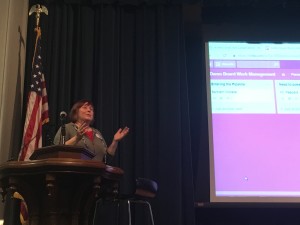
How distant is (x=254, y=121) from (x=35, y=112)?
1.82 meters

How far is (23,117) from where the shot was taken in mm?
4266

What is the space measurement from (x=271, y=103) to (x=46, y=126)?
6.44 ft

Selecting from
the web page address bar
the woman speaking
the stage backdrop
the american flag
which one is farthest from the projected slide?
the american flag

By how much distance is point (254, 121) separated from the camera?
3.90m

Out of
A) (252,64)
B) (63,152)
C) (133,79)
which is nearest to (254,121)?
(252,64)

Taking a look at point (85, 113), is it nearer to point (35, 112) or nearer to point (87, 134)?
point (87, 134)

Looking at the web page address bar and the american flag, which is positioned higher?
the web page address bar

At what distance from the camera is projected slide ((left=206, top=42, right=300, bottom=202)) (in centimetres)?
376

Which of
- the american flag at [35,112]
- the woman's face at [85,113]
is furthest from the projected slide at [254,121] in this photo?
the american flag at [35,112]

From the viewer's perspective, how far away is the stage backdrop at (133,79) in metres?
4.16

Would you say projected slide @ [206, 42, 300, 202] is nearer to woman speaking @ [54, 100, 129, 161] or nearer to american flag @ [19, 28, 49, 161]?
woman speaking @ [54, 100, 129, 161]

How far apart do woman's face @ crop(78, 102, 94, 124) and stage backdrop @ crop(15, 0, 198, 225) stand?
62cm

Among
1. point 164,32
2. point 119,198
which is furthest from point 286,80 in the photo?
point 119,198

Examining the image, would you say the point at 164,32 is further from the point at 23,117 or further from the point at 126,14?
the point at 23,117
